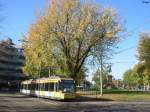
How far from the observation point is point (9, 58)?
15275cm

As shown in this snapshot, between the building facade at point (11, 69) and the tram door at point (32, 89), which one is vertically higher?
the building facade at point (11, 69)

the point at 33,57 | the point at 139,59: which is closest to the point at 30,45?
the point at 33,57

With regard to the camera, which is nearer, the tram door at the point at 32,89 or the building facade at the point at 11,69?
the tram door at the point at 32,89

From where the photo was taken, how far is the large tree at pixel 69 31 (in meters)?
60.6

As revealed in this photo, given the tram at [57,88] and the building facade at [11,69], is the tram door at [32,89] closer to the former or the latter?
the tram at [57,88]

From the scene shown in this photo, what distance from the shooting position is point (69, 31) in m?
60.5

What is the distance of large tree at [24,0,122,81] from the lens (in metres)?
60.6

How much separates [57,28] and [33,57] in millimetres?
6222

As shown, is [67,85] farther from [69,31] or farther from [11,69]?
[11,69]

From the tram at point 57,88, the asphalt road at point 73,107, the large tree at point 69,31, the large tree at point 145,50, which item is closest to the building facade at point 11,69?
the large tree at point 145,50

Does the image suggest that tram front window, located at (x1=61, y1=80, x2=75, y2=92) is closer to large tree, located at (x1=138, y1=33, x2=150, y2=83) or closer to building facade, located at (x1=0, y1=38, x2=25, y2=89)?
large tree, located at (x1=138, y1=33, x2=150, y2=83)

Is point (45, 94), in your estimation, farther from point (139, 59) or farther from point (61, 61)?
point (139, 59)

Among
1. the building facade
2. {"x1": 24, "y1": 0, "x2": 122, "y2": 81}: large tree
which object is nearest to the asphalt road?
{"x1": 24, "y1": 0, "x2": 122, "y2": 81}: large tree

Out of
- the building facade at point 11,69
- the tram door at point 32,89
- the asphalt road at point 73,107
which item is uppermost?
the building facade at point 11,69
